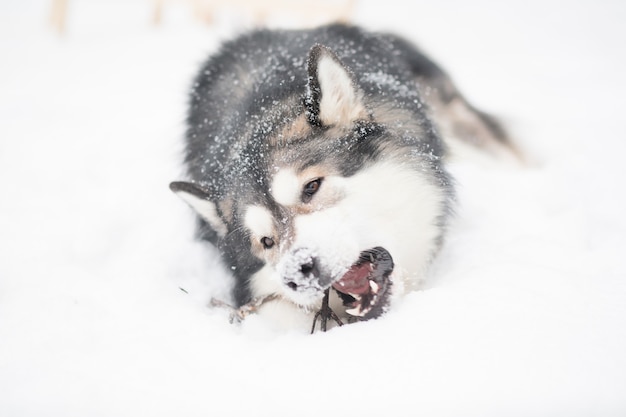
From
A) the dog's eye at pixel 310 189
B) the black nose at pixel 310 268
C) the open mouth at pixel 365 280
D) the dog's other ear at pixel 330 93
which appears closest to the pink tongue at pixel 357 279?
the open mouth at pixel 365 280

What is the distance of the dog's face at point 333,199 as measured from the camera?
1.82m

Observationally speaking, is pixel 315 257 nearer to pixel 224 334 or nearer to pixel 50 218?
pixel 224 334

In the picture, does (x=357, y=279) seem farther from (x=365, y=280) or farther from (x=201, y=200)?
(x=201, y=200)

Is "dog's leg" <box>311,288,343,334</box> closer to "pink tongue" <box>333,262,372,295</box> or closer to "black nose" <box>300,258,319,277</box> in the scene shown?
"pink tongue" <box>333,262,372,295</box>

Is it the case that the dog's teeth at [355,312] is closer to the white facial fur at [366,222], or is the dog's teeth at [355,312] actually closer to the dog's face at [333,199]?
the dog's face at [333,199]

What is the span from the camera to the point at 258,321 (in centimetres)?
208

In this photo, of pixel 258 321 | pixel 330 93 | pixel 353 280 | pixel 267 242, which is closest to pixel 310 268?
pixel 353 280

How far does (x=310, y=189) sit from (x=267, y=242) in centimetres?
36

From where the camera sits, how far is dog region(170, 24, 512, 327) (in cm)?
187

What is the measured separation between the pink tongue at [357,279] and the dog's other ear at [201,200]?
0.76 metres

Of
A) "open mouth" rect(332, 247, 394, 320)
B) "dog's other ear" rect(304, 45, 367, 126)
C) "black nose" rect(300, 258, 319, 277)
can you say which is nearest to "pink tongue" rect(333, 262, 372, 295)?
"open mouth" rect(332, 247, 394, 320)

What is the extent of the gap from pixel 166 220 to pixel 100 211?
473 millimetres

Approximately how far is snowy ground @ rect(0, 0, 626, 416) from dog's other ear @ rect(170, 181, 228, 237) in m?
0.38

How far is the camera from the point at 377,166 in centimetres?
204
